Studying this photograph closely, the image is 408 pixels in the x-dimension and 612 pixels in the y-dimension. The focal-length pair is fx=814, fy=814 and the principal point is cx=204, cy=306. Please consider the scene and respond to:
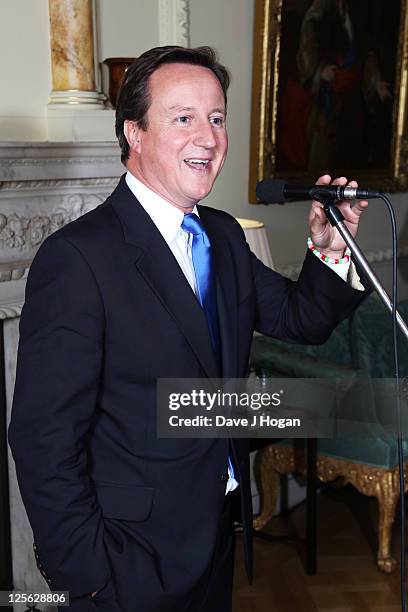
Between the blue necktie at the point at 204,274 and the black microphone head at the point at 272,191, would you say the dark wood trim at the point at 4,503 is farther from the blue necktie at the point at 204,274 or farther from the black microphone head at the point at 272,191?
the black microphone head at the point at 272,191

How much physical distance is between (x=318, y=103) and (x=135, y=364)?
3.68m

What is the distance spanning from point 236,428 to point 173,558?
34 cm

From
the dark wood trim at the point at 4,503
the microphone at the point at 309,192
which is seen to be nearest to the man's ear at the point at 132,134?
the microphone at the point at 309,192

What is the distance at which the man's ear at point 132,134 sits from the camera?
1.87 m

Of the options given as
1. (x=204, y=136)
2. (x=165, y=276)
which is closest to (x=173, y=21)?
(x=204, y=136)

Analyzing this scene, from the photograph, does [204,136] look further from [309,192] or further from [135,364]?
[135,364]

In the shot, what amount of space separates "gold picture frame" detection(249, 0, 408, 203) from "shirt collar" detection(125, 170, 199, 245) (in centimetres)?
277

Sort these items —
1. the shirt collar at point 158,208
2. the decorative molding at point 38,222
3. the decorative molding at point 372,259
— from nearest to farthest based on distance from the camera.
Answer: the shirt collar at point 158,208 → the decorative molding at point 38,222 → the decorative molding at point 372,259

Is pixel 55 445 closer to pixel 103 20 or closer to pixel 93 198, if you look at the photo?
pixel 93 198

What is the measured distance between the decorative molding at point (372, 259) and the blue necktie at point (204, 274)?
2.40 metres

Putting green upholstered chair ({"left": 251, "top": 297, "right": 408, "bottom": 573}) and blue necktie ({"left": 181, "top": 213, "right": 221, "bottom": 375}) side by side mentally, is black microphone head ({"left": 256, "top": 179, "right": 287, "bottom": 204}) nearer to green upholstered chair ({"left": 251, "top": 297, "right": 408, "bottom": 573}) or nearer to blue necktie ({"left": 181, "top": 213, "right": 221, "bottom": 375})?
blue necktie ({"left": 181, "top": 213, "right": 221, "bottom": 375})

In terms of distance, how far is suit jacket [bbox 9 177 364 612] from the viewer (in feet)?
5.57

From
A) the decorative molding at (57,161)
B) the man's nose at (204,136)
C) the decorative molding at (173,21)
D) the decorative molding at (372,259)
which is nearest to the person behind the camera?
the man's nose at (204,136)

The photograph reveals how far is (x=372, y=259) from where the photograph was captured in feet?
18.9
